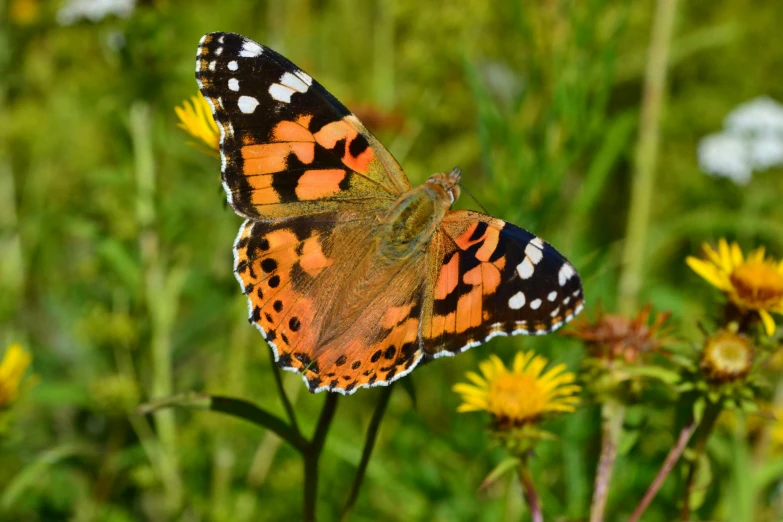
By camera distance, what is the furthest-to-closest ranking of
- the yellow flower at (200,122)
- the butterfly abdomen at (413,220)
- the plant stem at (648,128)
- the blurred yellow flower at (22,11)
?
the blurred yellow flower at (22,11) < the plant stem at (648,128) < the butterfly abdomen at (413,220) < the yellow flower at (200,122)

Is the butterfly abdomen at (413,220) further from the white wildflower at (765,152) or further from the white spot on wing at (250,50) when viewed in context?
the white wildflower at (765,152)

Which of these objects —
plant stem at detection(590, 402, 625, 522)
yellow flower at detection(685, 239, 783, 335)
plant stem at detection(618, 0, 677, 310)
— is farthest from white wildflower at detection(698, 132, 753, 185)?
plant stem at detection(590, 402, 625, 522)

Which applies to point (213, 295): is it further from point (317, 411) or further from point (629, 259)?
point (629, 259)

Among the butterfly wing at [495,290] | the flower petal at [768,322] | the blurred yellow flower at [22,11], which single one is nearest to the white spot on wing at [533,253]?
the butterfly wing at [495,290]

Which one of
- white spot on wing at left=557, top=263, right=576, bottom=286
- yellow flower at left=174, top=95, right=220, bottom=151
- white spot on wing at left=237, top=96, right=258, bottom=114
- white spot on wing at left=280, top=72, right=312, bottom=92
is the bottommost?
white spot on wing at left=557, top=263, right=576, bottom=286

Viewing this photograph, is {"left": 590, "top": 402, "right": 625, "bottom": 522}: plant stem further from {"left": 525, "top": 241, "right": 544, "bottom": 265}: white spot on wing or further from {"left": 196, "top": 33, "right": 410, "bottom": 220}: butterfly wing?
{"left": 196, "top": 33, "right": 410, "bottom": 220}: butterfly wing

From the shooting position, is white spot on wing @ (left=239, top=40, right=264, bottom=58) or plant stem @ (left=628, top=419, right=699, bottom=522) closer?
plant stem @ (left=628, top=419, right=699, bottom=522)

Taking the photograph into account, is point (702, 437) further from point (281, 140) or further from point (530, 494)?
point (281, 140)
